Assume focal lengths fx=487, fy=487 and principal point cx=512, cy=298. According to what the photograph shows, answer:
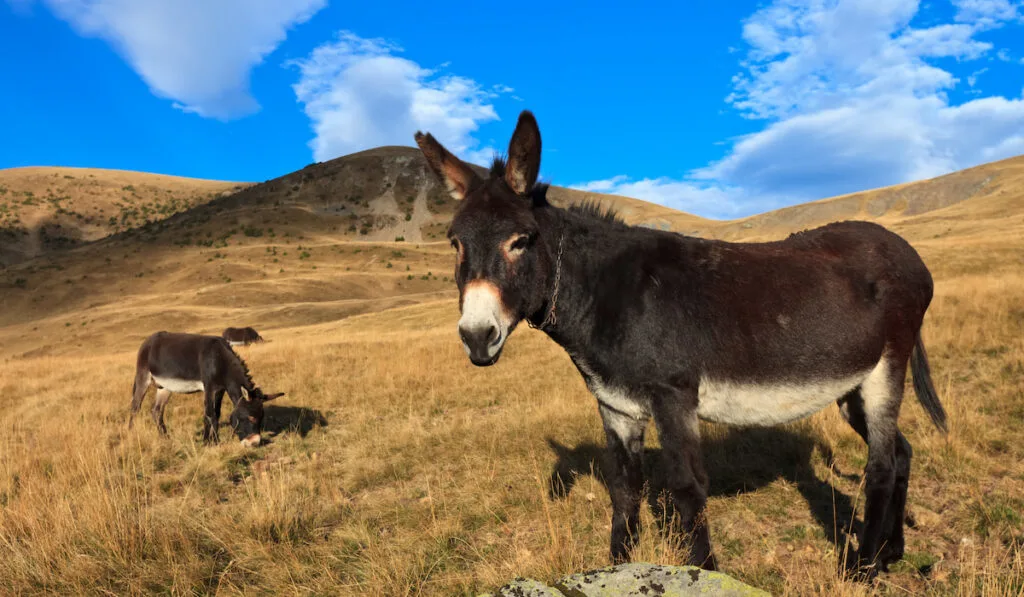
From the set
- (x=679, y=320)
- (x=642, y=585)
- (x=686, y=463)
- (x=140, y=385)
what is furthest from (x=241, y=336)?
(x=642, y=585)

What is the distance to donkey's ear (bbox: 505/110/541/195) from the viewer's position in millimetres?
3211

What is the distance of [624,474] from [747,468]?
104 inches

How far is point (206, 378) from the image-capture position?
908 cm

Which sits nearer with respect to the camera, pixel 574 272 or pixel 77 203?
pixel 574 272

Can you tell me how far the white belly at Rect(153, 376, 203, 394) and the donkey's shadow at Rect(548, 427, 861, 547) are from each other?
7170 mm

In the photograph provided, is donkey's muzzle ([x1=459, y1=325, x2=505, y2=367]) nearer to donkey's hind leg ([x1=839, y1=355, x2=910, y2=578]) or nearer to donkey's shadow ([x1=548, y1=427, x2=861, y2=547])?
donkey's shadow ([x1=548, y1=427, x2=861, y2=547])

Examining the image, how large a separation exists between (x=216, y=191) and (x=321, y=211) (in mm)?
59706

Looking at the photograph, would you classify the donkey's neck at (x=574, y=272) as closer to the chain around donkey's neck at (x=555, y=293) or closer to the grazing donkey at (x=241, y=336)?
the chain around donkey's neck at (x=555, y=293)

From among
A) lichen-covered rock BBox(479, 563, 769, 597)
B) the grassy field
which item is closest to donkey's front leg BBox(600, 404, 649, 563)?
the grassy field

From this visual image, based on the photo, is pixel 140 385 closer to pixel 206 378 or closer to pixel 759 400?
pixel 206 378

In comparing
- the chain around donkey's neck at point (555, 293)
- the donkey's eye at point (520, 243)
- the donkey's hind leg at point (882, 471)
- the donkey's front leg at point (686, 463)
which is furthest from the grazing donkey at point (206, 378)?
the donkey's hind leg at point (882, 471)

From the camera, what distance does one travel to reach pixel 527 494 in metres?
5.46

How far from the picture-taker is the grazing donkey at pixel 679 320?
3.23m

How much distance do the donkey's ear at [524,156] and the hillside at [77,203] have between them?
10716cm
